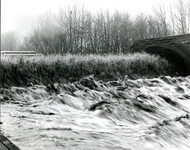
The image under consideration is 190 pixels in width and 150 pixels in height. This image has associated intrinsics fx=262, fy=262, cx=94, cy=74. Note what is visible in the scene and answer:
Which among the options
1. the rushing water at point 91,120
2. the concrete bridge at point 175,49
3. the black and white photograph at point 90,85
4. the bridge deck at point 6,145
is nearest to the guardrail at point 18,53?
the black and white photograph at point 90,85

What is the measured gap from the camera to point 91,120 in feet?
5.76

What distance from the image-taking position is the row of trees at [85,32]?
511 centimetres

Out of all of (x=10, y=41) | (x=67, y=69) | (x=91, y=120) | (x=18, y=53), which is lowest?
(x=91, y=120)

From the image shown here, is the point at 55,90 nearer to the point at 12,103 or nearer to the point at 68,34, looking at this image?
the point at 12,103

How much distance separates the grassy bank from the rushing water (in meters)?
0.25

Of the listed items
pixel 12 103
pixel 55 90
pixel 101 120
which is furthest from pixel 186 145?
pixel 55 90

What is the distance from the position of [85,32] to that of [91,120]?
14.0 ft

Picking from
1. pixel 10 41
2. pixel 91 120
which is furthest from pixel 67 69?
pixel 91 120

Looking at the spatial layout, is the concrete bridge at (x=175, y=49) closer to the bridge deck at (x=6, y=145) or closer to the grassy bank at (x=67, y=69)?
the grassy bank at (x=67, y=69)

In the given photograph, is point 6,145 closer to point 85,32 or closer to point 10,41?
point 10,41

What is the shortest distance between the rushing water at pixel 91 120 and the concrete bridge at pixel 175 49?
8.22 ft

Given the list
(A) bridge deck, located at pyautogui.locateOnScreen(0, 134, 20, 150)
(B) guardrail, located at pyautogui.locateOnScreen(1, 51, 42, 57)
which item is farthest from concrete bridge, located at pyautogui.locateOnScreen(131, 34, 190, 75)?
(A) bridge deck, located at pyautogui.locateOnScreen(0, 134, 20, 150)

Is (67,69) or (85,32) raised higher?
(85,32)

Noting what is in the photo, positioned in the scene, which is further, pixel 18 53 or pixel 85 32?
pixel 85 32
